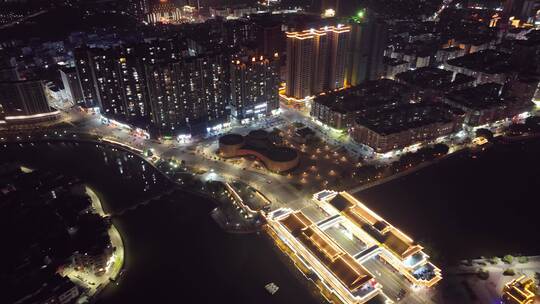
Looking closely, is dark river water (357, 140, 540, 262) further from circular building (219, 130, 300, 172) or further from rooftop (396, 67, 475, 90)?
rooftop (396, 67, 475, 90)

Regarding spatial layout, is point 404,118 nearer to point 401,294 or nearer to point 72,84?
point 401,294

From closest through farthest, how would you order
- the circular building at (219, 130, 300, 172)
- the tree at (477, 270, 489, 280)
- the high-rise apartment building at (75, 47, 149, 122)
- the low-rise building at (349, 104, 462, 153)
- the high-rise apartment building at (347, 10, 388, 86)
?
the tree at (477, 270, 489, 280)
the circular building at (219, 130, 300, 172)
the low-rise building at (349, 104, 462, 153)
the high-rise apartment building at (75, 47, 149, 122)
the high-rise apartment building at (347, 10, 388, 86)

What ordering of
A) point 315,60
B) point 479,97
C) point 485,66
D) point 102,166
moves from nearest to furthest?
point 102,166 → point 479,97 → point 315,60 → point 485,66

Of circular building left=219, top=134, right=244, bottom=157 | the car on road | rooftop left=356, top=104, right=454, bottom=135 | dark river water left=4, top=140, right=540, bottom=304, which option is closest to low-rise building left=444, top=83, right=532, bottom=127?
rooftop left=356, top=104, right=454, bottom=135

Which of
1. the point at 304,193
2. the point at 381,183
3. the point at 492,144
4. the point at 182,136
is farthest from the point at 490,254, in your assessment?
the point at 182,136

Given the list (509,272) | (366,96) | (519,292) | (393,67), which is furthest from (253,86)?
(519,292)
